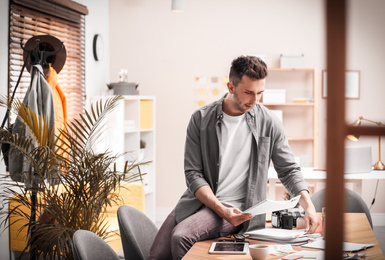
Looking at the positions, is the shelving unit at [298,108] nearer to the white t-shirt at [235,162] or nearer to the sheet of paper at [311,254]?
the white t-shirt at [235,162]

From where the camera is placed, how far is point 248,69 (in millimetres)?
2570

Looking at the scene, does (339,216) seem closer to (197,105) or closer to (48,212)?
(48,212)

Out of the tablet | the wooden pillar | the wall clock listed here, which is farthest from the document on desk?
the wall clock

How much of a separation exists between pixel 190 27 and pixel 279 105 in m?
1.49

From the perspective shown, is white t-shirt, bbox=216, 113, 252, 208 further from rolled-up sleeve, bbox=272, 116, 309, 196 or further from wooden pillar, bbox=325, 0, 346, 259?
wooden pillar, bbox=325, 0, 346, 259

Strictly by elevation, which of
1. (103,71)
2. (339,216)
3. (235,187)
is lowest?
(235,187)

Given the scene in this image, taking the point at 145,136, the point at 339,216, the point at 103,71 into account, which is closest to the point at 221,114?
the point at 339,216

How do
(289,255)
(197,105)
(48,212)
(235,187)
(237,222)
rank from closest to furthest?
(289,255), (237,222), (235,187), (48,212), (197,105)

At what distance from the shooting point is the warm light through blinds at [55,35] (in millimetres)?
4336

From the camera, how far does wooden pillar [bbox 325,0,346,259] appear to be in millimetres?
756

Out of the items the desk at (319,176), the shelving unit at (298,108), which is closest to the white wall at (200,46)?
the shelving unit at (298,108)

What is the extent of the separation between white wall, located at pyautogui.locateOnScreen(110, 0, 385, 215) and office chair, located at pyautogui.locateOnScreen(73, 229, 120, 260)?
445 cm

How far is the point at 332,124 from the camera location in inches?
30.9

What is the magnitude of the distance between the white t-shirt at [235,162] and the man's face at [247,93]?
3.6 inches
